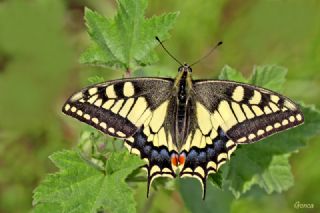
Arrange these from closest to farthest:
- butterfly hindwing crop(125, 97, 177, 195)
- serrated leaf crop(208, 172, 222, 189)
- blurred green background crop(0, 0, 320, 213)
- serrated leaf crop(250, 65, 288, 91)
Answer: serrated leaf crop(208, 172, 222, 189) → butterfly hindwing crop(125, 97, 177, 195) → serrated leaf crop(250, 65, 288, 91) → blurred green background crop(0, 0, 320, 213)

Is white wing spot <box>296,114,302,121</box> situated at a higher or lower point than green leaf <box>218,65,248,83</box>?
lower

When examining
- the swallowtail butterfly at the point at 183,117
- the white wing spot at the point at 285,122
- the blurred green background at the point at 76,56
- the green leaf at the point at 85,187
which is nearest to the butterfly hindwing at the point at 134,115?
the swallowtail butterfly at the point at 183,117

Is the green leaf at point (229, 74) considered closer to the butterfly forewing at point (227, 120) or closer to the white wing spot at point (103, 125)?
the butterfly forewing at point (227, 120)

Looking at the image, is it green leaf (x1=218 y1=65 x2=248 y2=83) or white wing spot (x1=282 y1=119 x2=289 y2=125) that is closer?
white wing spot (x1=282 y1=119 x2=289 y2=125)

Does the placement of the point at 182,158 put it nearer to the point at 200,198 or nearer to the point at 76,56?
the point at 200,198

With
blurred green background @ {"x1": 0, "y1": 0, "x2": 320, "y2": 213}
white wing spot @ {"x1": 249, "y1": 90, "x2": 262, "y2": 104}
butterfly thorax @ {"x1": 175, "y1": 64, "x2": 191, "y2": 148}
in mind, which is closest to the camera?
white wing spot @ {"x1": 249, "y1": 90, "x2": 262, "y2": 104}

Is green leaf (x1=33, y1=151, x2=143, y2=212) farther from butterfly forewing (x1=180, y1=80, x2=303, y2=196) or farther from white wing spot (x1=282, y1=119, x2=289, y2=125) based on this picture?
white wing spot (x1=282, y1=119, x2=289, y2=125)

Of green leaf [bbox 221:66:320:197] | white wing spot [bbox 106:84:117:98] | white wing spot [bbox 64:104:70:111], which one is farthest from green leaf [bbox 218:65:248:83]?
white wing spot [bbox 64:104:70:111]

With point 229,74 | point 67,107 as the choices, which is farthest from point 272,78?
point 67,107
